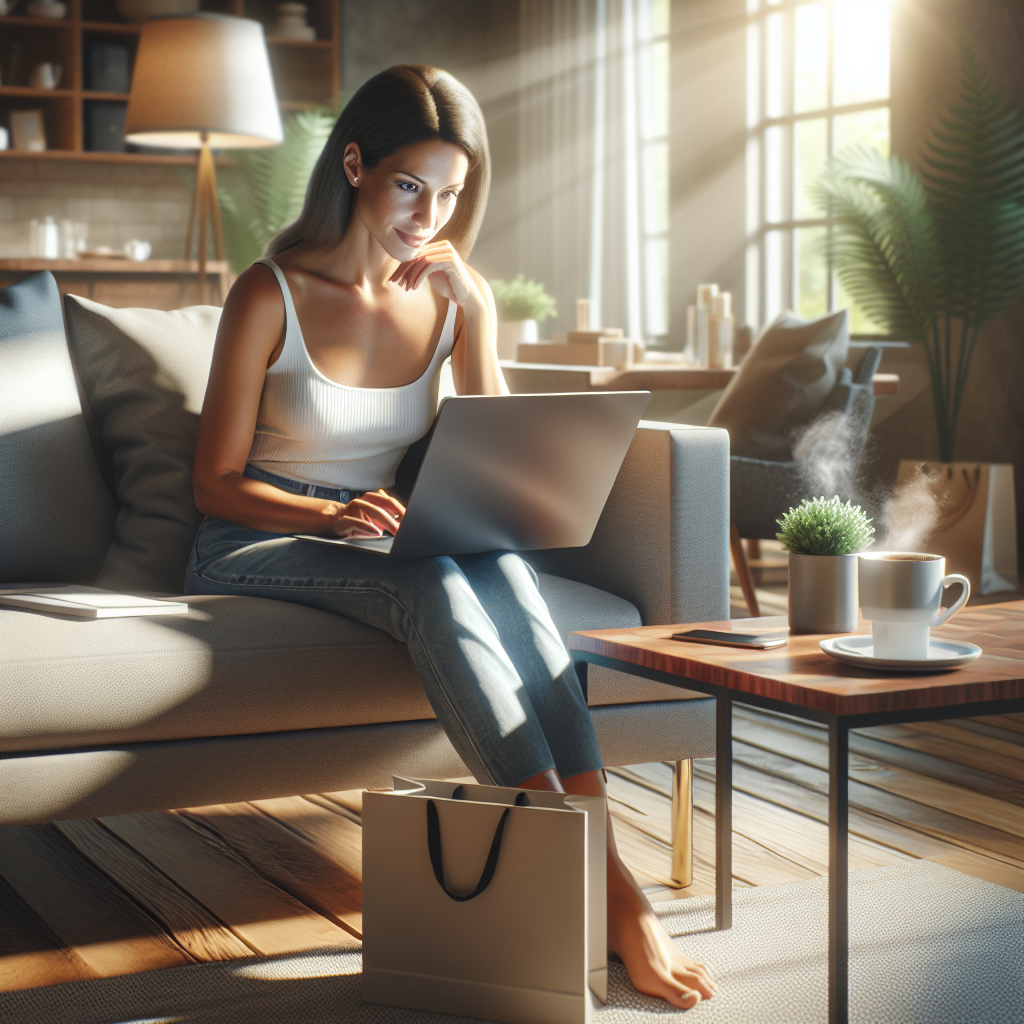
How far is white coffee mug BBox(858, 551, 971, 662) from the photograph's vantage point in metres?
1.35

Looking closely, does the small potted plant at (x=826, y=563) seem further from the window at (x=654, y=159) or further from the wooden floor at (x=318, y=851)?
the window at (x=654, y=159)

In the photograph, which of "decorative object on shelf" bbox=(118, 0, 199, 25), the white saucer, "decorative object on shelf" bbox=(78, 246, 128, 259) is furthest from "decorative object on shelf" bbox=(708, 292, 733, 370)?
"decorative object on shelf" bbox=(118, 0, 199, 25)

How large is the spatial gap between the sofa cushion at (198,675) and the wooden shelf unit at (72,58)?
19.2 feet

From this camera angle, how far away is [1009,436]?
500 cm

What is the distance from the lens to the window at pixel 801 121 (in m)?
5.75

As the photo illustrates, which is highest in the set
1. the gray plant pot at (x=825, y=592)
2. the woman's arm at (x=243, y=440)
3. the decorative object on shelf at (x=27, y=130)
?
the decorative object on shelf at (x=27, y=130)

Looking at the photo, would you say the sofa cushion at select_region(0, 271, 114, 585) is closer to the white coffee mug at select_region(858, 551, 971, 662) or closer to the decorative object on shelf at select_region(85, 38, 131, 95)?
the white coffee mug at select_region(858, 551, 971, 662)

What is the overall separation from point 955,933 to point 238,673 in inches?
38.2

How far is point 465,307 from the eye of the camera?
Result: 204cm

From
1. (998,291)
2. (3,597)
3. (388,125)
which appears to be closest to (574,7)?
(998,291)

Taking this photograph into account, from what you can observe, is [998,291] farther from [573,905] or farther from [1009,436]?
[573,905]

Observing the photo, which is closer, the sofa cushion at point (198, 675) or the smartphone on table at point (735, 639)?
the smartphone on table at point (735, 639)

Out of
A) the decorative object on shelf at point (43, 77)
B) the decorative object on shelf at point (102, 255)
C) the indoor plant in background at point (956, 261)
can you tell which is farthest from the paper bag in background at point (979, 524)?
the decorative object on shelf at point (43, 77)

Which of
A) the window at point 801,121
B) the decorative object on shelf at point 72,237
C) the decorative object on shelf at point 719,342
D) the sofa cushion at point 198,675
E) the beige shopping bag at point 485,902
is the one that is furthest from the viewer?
the decorative object on shelf at point 72,237
